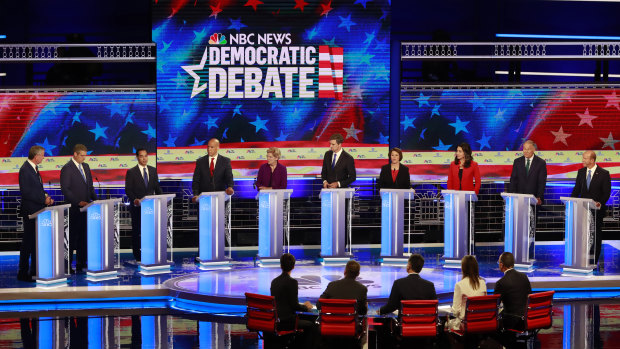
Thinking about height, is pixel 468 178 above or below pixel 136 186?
above

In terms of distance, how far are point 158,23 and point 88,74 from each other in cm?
161

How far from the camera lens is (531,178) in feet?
35.9

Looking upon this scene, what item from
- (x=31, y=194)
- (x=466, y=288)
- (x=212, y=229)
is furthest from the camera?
(x=212, y=229)

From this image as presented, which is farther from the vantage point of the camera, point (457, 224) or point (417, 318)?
point (457, 224)

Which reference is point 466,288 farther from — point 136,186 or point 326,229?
point 136,186

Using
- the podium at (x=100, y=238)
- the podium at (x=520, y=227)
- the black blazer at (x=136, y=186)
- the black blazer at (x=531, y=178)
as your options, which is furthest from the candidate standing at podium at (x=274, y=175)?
the black blazer at (x=531, y=178)

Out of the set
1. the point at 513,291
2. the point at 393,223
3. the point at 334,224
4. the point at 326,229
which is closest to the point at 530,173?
the point at 393,223

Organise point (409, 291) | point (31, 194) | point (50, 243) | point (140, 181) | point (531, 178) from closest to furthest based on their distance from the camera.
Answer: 1. point (409, 291)
2. point (50, 243)
3. point (31, 194)
4. point (140, 181)
5. point (531, 178)

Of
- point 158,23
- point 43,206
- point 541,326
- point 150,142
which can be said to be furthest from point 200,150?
point 541,326

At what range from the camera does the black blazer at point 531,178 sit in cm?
1089

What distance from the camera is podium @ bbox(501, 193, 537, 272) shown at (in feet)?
34.8

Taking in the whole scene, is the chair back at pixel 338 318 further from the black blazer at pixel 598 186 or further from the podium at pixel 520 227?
the black blazer at pixel 598 186

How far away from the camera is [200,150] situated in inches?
505

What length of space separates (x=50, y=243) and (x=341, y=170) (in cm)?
373
